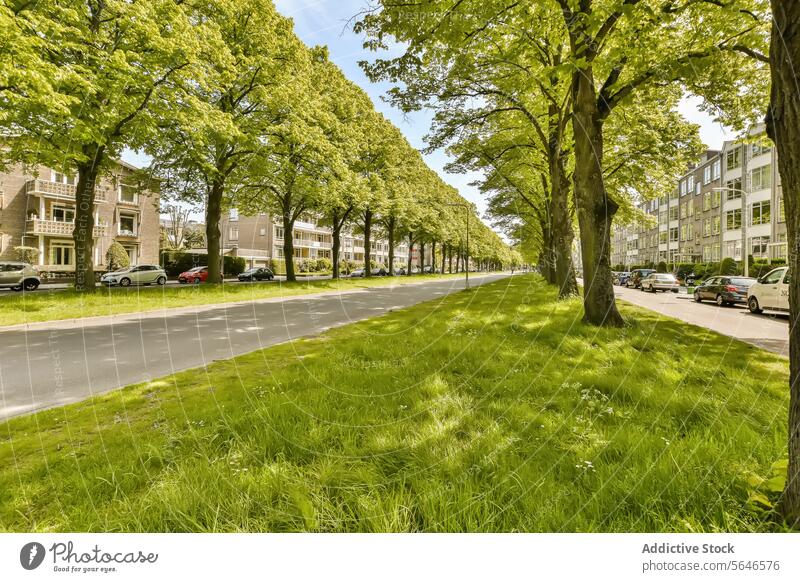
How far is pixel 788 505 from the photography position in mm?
2006

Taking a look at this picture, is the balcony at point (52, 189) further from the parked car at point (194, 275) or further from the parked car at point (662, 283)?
the parked car at point (662, 283)

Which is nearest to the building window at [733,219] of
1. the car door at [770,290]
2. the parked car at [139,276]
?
the car door at [770,290]

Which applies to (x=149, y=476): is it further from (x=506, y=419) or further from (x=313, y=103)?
(x=313, y=103)

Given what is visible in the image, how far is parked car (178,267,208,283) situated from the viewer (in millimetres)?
29225

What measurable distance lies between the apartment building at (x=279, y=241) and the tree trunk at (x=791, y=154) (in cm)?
2947

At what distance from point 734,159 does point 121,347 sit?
2386 inches

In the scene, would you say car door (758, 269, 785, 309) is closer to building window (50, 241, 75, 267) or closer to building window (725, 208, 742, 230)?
building window (725, 208, 742, 230)

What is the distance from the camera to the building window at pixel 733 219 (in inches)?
1716

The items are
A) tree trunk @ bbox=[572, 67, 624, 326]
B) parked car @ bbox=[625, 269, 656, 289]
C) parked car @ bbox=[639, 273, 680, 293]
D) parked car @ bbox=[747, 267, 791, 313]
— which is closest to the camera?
tree trunk @ bbox=[572, 67, 624, 326]

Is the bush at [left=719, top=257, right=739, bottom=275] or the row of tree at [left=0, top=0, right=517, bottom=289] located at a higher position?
the row of tree at [left=0, top=0, right=517, bottom=289]

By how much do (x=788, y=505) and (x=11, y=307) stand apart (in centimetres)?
1966

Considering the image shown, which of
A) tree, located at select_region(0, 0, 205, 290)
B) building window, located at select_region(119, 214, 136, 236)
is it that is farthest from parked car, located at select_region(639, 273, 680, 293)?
building window, located at select_region(119, 214, 136, 236)

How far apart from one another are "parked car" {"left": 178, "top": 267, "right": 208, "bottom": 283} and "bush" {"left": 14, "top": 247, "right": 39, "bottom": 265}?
1959 cm

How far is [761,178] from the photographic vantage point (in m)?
37.3
